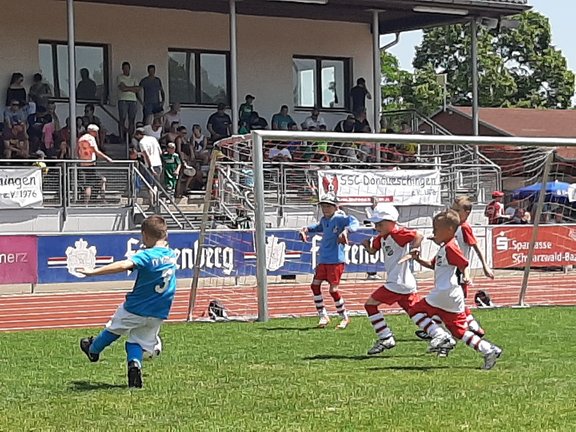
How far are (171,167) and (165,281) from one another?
A: 672 inches

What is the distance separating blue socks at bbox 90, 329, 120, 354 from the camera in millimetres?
10758

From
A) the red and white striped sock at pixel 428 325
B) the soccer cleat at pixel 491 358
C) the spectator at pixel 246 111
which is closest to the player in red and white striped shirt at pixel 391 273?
the red and white striped sock at pixel 428 325

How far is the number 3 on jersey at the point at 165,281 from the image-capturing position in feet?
34.4

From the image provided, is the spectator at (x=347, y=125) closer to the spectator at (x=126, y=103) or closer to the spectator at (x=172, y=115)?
the spectator at (x=172, y=115)

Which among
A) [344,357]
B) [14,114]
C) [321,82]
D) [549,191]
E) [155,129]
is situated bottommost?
[344,357]

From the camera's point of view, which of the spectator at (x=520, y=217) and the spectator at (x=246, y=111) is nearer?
the spectator at (x=520, y=217)

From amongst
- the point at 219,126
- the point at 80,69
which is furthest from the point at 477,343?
the point at 80,69

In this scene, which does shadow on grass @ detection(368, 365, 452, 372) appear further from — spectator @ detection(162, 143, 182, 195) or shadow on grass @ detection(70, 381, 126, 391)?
spectator @ detection(162, 143, 182, 195)

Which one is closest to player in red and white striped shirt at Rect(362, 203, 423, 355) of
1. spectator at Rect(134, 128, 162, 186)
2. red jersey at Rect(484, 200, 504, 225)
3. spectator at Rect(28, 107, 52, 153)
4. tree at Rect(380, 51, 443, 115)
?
red jersey at Rect(484, 200, 504, 225)

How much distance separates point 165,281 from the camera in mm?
10508

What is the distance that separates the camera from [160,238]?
10.5 metres

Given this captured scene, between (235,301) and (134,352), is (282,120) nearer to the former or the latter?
(235,301)

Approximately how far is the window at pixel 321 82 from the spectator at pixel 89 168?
10001 millimetres

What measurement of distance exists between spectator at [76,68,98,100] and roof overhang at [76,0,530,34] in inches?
78.6
